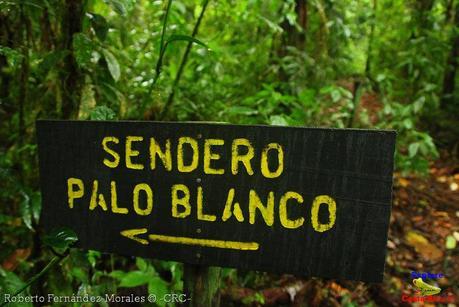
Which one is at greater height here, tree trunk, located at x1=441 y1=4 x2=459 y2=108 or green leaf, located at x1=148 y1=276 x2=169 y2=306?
tree trunk, located at x1=441 y1=4 x2=459 y2=108

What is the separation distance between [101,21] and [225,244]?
89 centimetres

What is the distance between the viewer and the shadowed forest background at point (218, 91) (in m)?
1.40

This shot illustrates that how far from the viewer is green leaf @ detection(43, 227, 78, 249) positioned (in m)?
0.98

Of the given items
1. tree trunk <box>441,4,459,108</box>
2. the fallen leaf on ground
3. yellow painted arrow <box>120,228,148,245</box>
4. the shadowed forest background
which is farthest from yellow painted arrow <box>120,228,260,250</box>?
tree trunk <box>441,4,459,108</box>

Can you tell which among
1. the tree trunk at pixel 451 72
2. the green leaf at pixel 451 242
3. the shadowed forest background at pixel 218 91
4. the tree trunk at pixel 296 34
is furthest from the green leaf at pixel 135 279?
the tree trunk at pixel 451 72

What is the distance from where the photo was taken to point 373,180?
0.84 metres

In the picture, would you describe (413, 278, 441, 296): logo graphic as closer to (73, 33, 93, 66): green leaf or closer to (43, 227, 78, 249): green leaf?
(43, 227, 78, 249): green leaf

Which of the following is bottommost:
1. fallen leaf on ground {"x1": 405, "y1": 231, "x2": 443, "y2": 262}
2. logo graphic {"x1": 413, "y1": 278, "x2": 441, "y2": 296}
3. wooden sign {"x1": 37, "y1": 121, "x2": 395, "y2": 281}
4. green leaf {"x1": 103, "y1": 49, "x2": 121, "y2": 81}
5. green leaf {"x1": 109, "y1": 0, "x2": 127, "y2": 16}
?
fallen leaf on ground {"x1": 405, "y1": 231, "x2": 443, "y2": 262}

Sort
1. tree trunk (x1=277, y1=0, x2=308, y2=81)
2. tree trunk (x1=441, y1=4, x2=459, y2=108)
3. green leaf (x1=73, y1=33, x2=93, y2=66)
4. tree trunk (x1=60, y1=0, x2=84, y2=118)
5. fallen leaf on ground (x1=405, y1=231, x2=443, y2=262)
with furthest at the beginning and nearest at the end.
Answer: tree trunk (x1=441, y1=4, x2=459, y2=108), tree trunk (x1=277, y1=0, x2=308, y2=81), fallen leaf on ground (x1=405, y1=231, x2=443, y2=262), tree trunk (x1=60, y1=0, x2=84, y2=118), green leaf (x1=73, y1=33, x2=93, y2=66)

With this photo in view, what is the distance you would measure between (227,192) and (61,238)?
1.51ft

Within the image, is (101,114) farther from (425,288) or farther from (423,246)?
(423,246)

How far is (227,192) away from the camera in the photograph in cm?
91

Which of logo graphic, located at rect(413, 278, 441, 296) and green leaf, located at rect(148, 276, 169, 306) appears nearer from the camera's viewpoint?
logo graphic, located at rect(413, 278, 441, 296)

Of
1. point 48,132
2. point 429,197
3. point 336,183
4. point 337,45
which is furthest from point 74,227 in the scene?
point 429,197
